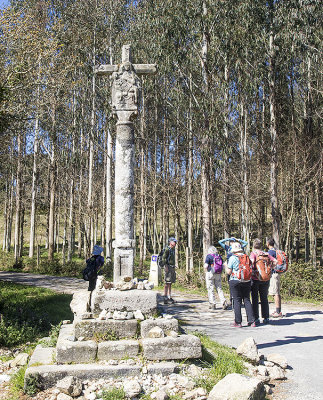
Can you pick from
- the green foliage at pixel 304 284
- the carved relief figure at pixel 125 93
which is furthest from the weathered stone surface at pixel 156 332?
the green foliage at pixel 304 284

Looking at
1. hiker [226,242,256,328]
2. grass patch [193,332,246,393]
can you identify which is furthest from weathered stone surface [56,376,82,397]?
hiker [226,242,256,328]

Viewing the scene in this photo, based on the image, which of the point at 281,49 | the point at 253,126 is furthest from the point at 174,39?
the point at 253,126

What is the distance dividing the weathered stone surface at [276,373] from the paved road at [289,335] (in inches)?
4.2

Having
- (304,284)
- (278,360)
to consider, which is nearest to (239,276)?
(278,360)

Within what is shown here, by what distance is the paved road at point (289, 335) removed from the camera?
17.1ft

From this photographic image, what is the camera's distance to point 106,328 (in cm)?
584

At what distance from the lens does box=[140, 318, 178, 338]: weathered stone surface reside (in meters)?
5.92

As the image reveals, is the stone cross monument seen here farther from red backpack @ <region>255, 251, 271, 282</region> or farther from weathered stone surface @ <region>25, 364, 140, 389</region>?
red backpack @ <region>255, 251, 271, 282</region>

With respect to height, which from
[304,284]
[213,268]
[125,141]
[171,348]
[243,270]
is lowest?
[304,284]

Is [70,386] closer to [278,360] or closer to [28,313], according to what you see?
[278,360]

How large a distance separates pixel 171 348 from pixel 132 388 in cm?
91

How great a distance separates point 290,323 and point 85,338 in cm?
510

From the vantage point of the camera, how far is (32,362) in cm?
534

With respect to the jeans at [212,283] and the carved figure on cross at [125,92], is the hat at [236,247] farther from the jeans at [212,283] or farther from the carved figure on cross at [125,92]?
the carved figure on cross at [125,92]
